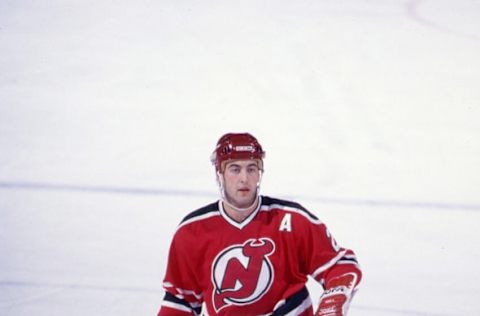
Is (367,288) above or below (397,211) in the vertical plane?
below

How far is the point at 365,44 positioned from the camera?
612cm

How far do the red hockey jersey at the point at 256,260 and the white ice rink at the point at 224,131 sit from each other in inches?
36.9

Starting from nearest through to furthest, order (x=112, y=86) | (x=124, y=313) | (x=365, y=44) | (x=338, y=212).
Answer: (x=124, y=313)
(x=338, y=212)
(x=112, y=86)
(x=365, y=44)

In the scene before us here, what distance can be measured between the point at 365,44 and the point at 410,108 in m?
0.94

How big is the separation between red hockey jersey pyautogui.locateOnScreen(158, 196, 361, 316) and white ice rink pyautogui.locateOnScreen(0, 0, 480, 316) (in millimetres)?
938

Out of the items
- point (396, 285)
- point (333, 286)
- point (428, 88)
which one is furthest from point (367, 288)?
point (428, 88)

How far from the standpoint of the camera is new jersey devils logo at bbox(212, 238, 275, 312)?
2.54 m

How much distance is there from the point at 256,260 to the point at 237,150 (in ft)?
1.01

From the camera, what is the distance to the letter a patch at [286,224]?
8.30 ft

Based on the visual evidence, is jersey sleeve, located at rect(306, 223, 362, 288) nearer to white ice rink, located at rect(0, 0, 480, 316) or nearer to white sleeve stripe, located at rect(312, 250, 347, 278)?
white sleeve stripe, located at rect(312, 250, 347, 278)

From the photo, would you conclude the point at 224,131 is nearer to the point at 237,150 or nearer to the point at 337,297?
the point at 237,150

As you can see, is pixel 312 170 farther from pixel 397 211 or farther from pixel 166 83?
pixel 166 83

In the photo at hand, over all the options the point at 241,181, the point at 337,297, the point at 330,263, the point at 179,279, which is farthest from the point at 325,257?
the point at 179,279

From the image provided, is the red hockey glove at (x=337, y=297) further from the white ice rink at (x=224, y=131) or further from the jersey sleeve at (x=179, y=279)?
the white ice rink at (x=224, y=131)
